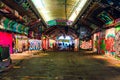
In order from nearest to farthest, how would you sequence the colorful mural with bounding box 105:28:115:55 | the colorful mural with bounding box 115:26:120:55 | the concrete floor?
1. the concrete floor
2. the colorful mural with bounding box 115:26:120:55
3. the colorful mural with bounding box 105:28:115:55

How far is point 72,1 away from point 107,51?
1229 cm

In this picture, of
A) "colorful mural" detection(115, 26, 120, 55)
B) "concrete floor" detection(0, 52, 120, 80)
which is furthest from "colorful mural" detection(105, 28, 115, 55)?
"concrete floor" detection(0, 52, 120, 80)

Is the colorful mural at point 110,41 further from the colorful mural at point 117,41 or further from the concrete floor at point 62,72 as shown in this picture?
the concrete floor at point 62,72

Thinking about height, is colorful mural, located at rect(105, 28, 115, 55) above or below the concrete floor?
above

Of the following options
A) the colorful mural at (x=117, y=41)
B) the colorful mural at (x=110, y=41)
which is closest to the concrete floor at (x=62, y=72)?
the colorful mural at (x=117, y=41)

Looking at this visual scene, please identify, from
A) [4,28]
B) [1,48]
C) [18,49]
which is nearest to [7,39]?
[4,28]

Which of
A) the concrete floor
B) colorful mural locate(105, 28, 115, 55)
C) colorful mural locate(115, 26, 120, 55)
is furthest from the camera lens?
colorful mural locate(105, 28, 115, 55)

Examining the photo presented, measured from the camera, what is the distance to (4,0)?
2525 centimetres

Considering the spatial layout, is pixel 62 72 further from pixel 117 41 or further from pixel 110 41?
pixel 110 41

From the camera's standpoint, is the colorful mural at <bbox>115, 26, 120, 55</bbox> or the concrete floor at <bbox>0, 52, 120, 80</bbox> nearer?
the concrete floor at <bbox>0, 52, 120, 80</bbox>

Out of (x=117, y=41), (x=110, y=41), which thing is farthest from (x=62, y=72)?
(x=110, y=41)

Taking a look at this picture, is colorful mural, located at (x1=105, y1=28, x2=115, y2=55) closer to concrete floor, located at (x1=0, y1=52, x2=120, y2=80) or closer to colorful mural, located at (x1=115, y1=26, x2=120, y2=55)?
colorful mural, located at (x1=115, y1=26, x2=120, y2=55)

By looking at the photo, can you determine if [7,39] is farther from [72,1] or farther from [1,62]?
[1,62]

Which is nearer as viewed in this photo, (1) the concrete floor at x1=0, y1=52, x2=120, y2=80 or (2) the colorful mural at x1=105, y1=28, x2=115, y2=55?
(1) the concrete floor at x1=0, y1=52, x2=120, y2=80
